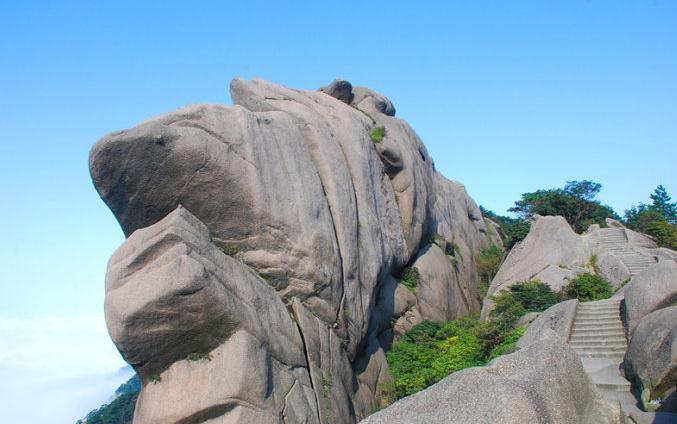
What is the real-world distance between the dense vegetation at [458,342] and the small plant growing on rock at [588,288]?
66cm

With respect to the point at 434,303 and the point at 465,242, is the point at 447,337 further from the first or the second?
the point at 465,242

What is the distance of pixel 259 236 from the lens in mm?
14797

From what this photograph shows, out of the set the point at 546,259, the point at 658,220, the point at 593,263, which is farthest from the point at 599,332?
the point at 658,220

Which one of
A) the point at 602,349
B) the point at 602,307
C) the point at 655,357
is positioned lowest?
the point at 602,349

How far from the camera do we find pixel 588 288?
2069cm

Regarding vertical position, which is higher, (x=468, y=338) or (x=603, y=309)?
(x=603, y=309)

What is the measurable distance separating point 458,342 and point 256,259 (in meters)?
7.30

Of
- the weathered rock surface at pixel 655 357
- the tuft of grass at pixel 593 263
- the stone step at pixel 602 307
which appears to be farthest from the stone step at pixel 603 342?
the tuft of grass at pixel 593 263

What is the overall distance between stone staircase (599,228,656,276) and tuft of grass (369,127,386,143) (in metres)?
9.71

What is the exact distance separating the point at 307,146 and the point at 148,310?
7718 millimetres

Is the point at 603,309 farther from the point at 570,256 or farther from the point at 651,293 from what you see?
the point at 570,256

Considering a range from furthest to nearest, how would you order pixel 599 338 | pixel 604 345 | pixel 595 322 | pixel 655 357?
pixel 595 322
pixel 599 338
pixel 604 345
pixel 655 357

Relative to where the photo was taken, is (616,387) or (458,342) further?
(458,342)

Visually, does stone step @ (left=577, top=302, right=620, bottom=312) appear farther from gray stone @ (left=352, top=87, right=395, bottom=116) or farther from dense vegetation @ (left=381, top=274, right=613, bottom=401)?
gray stone @ (left=352, top=87, right=395, bottom=116)
